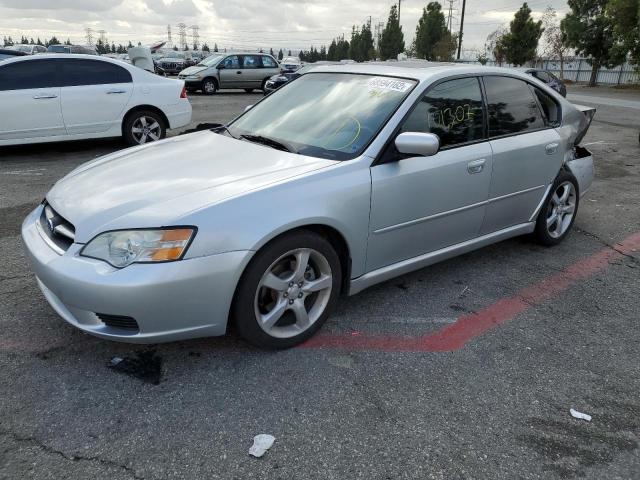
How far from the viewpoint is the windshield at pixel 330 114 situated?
327cm

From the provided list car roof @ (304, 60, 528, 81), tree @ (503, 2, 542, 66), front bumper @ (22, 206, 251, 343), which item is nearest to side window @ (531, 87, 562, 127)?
car roof @ (304, 60, 528, 81)

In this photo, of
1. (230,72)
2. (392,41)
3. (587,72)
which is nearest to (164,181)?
(230,72)

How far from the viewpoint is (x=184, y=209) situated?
2.60m

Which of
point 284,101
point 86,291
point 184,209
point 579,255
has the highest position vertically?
point 284,101

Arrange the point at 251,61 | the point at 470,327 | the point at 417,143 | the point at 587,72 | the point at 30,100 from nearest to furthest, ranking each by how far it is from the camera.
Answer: the point at 417,143 → the point at 470,327 → the point at 30,100 → the point at 251,61 → the point at 587,72

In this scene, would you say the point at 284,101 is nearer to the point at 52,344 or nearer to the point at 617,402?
the point at 52,344

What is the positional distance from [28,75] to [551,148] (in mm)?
7226

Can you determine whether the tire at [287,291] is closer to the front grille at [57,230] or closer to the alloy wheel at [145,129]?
the front grille at [57,230]

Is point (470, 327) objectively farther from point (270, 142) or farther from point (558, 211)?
point (558, 211)

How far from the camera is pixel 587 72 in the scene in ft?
138

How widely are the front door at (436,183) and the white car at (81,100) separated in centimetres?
623

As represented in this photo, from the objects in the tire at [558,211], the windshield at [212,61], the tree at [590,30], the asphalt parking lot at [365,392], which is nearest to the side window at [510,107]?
the tire at [558,211]

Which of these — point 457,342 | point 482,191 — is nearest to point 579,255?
point 482,191

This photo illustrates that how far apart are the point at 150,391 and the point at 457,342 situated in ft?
5.85
